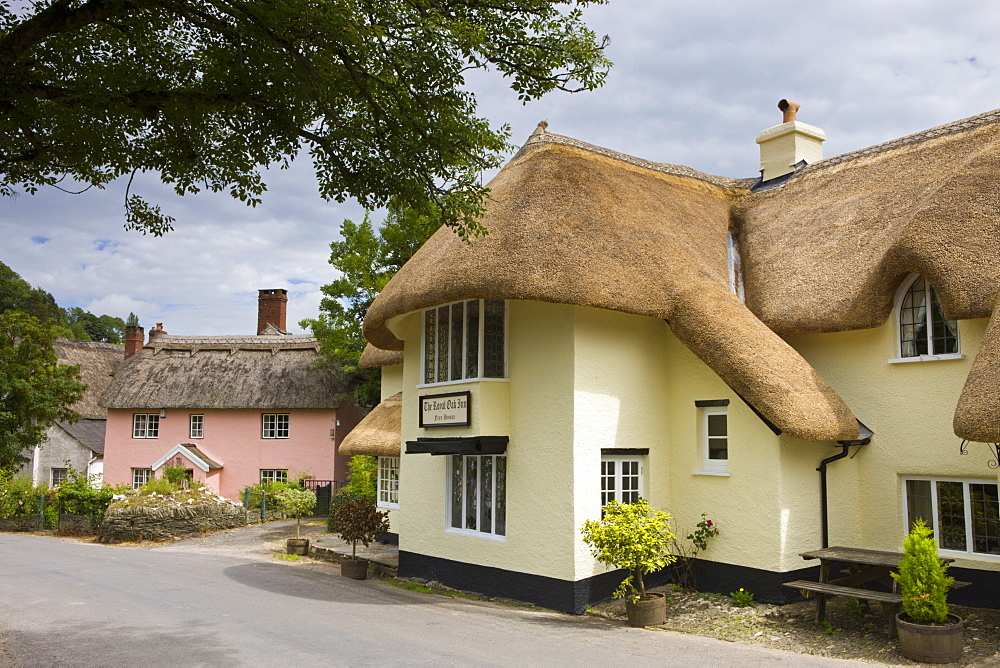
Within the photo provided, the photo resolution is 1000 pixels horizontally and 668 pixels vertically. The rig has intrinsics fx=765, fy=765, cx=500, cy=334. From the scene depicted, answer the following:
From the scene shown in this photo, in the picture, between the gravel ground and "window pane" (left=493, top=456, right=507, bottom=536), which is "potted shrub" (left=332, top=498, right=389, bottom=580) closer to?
"window pane" (left=493, top=456, right=507, bottom=536)

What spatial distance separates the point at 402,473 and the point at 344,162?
803cm

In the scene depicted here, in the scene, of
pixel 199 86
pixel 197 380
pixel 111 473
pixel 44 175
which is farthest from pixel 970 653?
pixel 111 473

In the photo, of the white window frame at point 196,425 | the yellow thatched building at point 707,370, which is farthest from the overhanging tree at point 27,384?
the yellow thatched building at point 707,370

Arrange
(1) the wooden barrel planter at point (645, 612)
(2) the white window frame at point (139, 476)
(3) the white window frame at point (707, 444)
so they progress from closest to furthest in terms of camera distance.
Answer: (1) the wooden barrel planter at point (645, 612) → (3) the white window frame at point (707, 444) → (2) the white window frame at point (139, 476)

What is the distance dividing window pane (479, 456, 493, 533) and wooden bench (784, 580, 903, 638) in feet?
16.5

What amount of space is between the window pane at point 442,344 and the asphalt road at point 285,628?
12.9 feet

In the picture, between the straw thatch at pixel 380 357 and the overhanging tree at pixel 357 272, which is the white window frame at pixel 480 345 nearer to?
the straw thatch at pixel 380 357

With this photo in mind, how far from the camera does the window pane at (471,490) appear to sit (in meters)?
13.9

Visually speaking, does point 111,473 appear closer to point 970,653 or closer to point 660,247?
point 660,247

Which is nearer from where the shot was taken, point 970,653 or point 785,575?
point 970,653

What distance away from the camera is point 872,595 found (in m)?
9.62

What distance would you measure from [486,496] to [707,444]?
3.94m

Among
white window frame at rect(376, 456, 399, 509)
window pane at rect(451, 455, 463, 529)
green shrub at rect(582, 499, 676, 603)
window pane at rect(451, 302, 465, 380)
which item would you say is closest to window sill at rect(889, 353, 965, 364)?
green shrub at rect(582, 499, 676, 603)

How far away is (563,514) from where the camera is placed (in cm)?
1202
